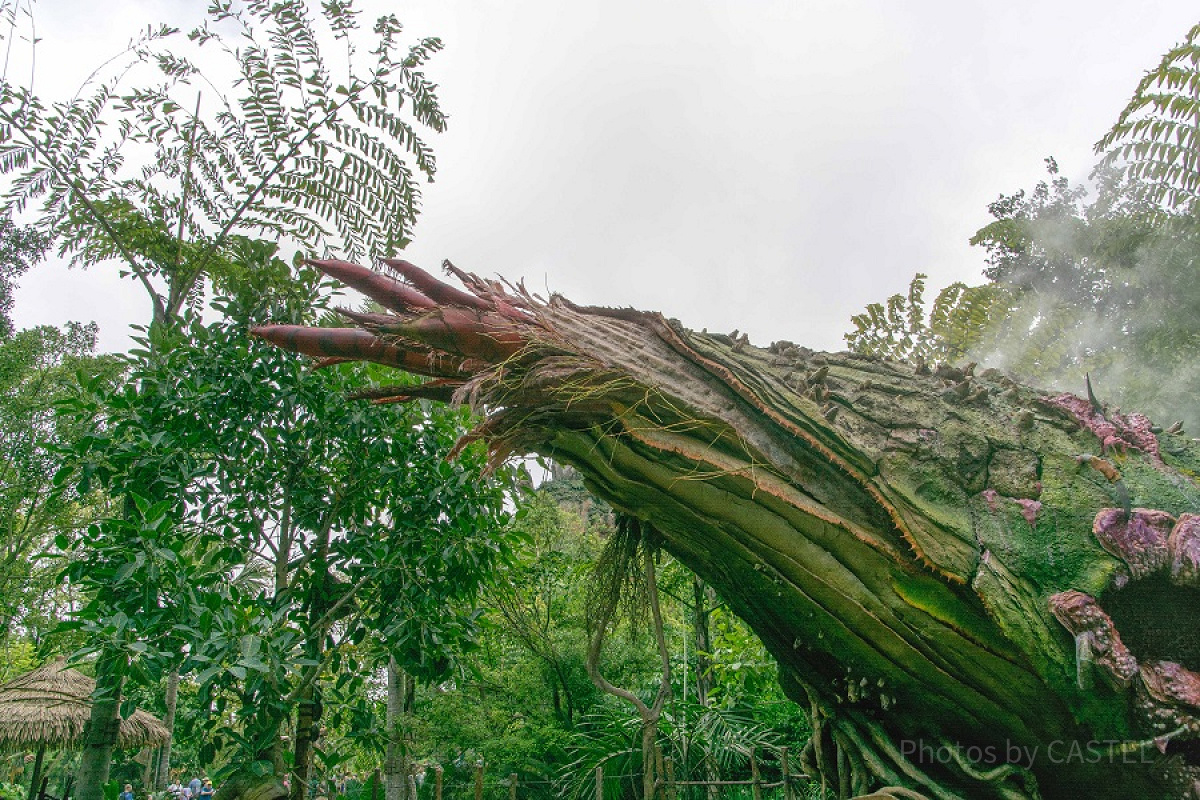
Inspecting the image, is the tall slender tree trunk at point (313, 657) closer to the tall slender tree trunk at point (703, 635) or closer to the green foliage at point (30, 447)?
the tall slender tree trunk at point (703, 635)

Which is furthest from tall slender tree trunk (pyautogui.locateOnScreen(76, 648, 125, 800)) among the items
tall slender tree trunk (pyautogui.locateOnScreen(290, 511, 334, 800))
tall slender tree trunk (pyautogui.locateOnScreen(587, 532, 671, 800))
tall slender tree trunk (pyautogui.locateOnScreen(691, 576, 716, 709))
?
tall slender tree trunk (pyautogui.locateOnScreen(691, 576, 716, 709))

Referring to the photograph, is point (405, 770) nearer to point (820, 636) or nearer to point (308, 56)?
point (820, 636)

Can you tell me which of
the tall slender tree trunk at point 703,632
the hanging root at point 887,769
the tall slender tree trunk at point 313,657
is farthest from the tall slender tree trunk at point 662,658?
the tall slender tree trunk at point 703,632

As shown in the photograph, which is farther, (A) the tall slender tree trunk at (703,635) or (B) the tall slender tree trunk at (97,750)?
(A) the tall slender tree trunk at (703,635)

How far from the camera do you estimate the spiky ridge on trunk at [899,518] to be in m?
2.71

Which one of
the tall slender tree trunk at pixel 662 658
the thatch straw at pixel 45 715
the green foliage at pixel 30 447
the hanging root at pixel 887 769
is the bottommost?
the thatch straw at pixel 45 715

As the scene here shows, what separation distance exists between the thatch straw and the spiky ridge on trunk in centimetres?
879

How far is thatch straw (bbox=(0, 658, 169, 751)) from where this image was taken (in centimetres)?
897

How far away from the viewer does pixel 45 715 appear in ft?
30.1

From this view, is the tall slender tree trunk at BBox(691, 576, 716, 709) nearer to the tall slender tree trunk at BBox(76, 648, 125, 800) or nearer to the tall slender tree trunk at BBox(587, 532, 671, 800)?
the tall slender tree trunk at BBox(587, 532, 671, 800)

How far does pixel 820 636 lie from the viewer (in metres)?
3.03

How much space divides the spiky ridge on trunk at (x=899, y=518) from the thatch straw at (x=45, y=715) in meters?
8.79

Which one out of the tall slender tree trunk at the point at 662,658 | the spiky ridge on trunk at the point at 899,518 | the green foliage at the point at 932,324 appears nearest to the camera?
the spiky ridge on trunk at the point at 899,518

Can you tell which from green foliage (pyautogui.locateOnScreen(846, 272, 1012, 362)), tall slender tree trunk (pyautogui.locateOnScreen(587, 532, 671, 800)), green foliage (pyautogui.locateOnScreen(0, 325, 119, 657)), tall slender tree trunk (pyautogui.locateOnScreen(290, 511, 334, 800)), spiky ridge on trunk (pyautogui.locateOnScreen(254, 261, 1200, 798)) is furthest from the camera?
green foliage (pyautogui.locateOnScreen(0, 325, 119, 657))
